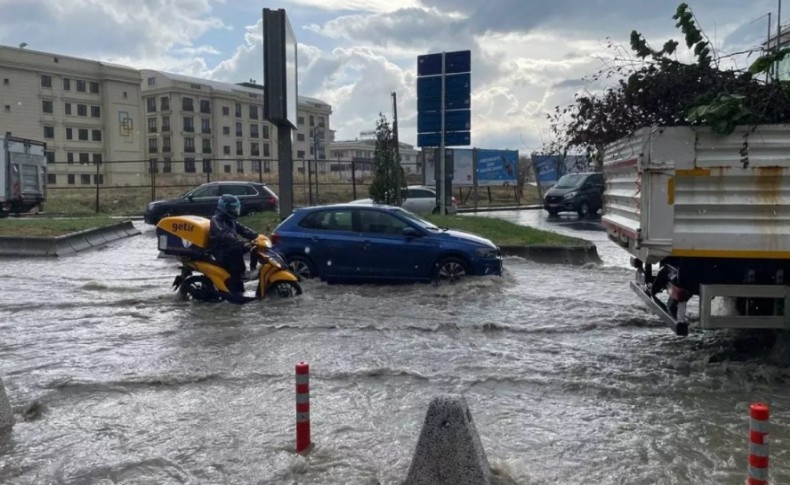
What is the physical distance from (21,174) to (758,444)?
89.5 feet

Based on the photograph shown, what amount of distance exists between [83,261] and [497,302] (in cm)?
991

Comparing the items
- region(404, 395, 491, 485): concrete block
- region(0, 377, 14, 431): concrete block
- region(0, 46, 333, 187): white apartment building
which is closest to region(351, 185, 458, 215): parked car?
region(0, 377, 14, 431): concrete block

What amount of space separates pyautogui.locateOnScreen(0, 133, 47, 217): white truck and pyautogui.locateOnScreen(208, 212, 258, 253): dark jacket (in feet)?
61.1

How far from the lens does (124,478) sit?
14.7ft

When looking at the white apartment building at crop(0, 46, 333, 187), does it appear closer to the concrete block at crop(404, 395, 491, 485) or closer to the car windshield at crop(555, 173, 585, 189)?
the car windshield at crop(555, 173, 585, 189)

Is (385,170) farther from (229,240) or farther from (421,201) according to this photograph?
(229,240)

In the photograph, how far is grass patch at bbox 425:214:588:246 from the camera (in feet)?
49.9

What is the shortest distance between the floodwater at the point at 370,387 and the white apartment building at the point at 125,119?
4537 cm

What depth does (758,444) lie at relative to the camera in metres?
3.30

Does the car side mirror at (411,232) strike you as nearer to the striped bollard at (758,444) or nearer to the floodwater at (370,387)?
the floodwater at (370,387)

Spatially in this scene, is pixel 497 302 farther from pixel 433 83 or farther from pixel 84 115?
pixel 84 115

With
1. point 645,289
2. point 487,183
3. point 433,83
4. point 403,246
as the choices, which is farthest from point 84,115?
point 645,289

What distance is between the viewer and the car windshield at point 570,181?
1063 inches

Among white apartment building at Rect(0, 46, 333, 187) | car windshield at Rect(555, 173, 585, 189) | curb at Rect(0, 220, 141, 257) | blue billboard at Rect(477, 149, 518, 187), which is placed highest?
white apartment building at Rect(0, 46, 333, 187)
